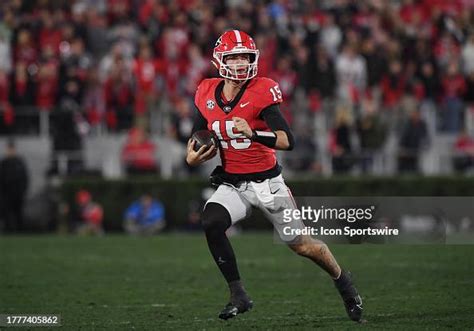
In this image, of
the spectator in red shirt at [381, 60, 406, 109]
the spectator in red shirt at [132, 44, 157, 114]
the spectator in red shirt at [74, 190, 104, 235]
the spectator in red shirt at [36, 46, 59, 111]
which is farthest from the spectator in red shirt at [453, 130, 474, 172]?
the spectator in red shirt at [36, 46, 59, 111]

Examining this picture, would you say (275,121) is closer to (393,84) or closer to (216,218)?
(216,218)

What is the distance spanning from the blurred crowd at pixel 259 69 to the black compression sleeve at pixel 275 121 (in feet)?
35.0

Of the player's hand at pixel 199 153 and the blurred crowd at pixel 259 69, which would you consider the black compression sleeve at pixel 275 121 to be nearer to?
the player's hand at pixel 199 153

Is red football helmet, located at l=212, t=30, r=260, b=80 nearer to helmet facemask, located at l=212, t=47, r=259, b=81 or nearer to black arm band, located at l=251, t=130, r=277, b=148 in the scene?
helmet facemask, located at l=212, t=47, r=259, b=81

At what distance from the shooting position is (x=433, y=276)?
11016mm

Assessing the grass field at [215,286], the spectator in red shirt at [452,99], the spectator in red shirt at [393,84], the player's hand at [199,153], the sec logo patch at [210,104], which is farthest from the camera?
the spectator in red shirt at [393,84]

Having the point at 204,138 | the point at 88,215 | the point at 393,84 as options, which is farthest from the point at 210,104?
the point at 393,84

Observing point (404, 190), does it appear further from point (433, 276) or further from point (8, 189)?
point (433, 276)

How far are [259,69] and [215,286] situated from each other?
28.6 ft

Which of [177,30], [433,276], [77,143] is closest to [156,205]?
[77,143]

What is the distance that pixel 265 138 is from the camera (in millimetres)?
7656

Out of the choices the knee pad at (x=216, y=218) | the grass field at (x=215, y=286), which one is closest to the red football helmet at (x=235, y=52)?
the knee pad at (x=216, y=218)

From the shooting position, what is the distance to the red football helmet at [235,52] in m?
7.91

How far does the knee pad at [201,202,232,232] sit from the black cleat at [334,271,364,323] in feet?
3.05
